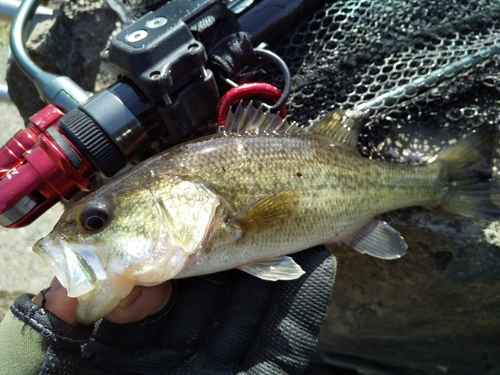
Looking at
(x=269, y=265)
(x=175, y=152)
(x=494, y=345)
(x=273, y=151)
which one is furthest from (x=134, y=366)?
(x=494, y=345)

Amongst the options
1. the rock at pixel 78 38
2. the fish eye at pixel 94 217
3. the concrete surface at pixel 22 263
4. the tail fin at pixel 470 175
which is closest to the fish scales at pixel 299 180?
the tail fin at pixel 470 175

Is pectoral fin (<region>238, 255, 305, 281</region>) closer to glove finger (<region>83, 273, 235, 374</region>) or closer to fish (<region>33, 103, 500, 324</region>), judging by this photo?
fish (<region>33, 103, 500, 324</region>)

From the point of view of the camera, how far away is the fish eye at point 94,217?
1.79 m

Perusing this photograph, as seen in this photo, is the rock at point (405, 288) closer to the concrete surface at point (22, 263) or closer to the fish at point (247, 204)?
the fish at point (247, 204)

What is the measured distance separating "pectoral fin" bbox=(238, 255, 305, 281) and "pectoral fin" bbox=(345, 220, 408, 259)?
42 cm

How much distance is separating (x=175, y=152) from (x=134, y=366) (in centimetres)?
93

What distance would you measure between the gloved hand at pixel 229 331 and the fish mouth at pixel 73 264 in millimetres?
473

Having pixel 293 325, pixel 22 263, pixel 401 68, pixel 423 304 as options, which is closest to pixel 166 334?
pixel 293 325

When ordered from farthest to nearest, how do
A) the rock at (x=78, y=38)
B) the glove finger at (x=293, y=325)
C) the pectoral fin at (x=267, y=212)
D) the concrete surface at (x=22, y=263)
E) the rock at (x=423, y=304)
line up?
the concrete surface at (x=22, y=263)
the rock at (x=78, y=38)
the rock at (x=423, y=304)
the glove finger at (x=293, y=325)
the pectoral fin at (x=267, y=212)

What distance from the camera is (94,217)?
1802 millimetres

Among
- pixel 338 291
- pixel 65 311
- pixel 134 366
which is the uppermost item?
pixel 65 311

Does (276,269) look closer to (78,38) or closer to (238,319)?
(238,319)

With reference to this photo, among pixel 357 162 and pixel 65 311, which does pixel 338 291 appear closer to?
pixel 357 162

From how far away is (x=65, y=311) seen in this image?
2.00 m
